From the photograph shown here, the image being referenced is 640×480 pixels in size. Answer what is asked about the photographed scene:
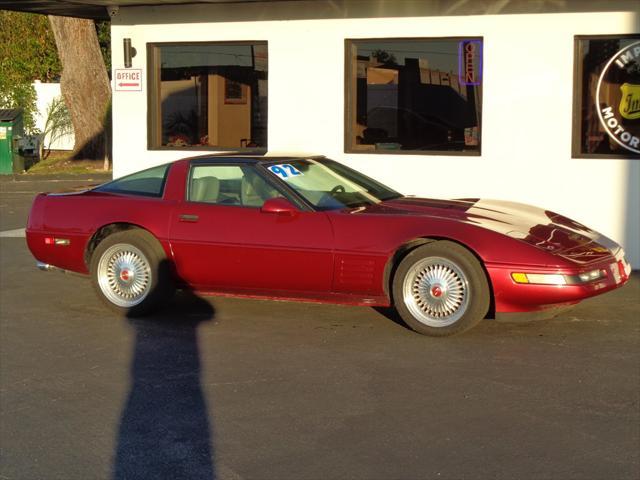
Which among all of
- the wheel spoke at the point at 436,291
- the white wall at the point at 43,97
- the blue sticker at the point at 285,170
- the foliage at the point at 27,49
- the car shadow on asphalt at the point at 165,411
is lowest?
the car shadow on asphalt at the point at 165,411

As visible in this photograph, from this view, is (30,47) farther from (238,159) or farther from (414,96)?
(238,159)

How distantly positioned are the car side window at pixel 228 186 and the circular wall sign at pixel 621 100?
185 inches

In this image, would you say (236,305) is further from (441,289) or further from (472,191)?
(472,191)

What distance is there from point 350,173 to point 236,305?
1.62m

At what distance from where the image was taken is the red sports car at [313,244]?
7.67m

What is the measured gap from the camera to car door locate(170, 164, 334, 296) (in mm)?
8117

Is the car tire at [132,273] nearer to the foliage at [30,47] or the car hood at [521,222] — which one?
the car hood at [521,222]

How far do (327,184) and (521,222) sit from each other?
1.72 metres

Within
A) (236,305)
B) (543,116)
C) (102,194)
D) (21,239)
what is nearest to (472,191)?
(543,116)

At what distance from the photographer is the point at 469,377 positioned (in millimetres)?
6766

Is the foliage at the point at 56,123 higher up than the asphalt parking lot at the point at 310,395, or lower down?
higher up

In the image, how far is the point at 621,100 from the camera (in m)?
11.3

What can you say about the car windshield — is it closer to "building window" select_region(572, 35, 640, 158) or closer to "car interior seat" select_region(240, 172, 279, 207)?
"car interior seat" select_region(240, 172, 279, 207)

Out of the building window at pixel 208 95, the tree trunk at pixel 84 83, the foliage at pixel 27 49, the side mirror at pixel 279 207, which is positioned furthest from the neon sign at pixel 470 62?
the foliage at pixel 27 49
